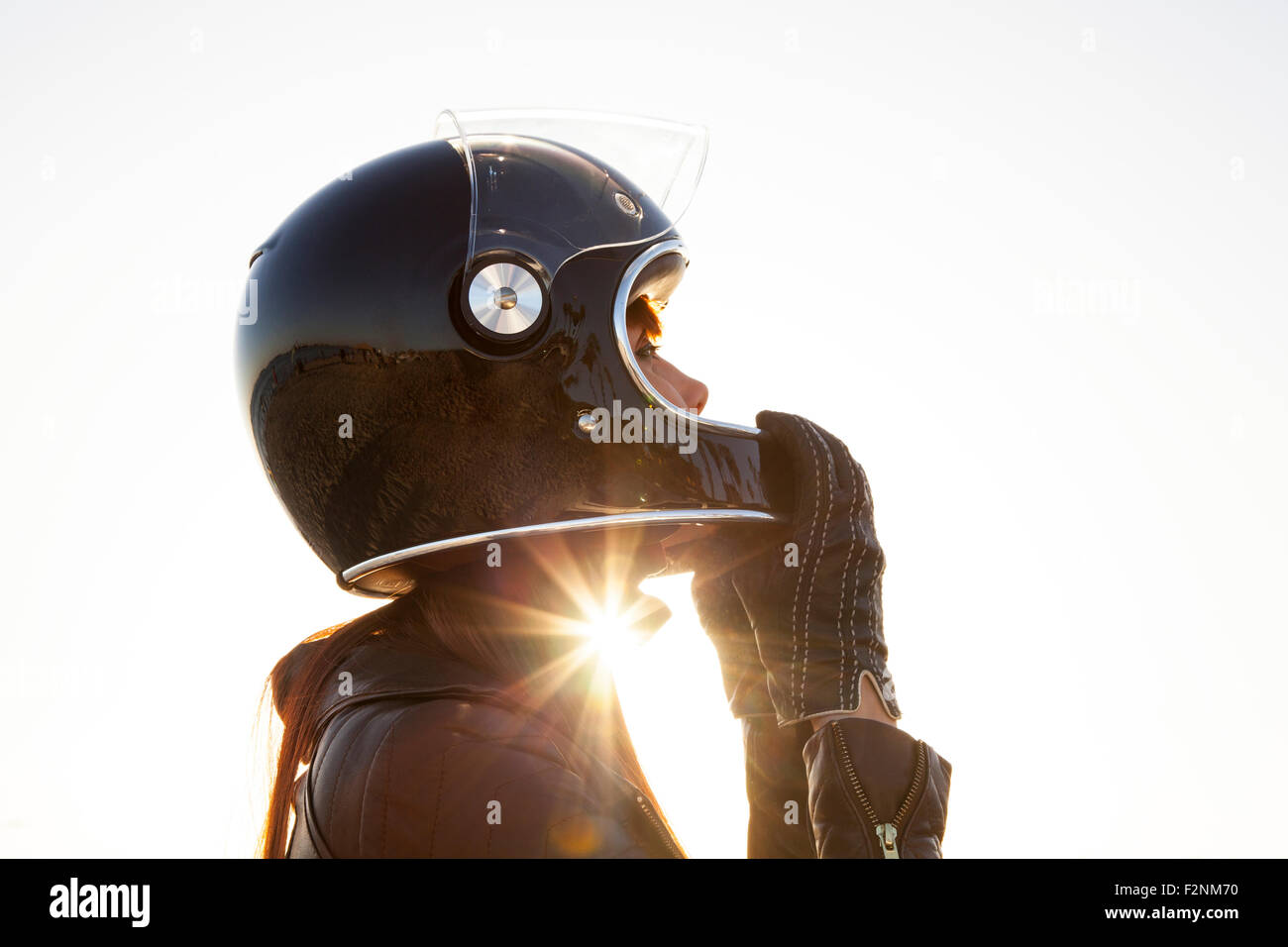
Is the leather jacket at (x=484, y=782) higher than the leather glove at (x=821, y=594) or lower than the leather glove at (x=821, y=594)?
lower

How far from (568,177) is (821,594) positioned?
124 centimetres

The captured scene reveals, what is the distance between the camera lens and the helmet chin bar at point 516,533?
258cm

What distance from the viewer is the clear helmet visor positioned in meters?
2.64

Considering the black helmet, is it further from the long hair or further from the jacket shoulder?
the jacket shoulder

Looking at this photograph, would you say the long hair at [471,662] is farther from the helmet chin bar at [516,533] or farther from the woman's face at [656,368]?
the woman's face at [656,368]

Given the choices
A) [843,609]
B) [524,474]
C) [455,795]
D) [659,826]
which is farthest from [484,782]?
[843,609]

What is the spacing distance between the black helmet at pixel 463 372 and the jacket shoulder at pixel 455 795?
57cm

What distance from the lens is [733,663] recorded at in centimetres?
315

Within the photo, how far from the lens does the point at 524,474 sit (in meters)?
2.58

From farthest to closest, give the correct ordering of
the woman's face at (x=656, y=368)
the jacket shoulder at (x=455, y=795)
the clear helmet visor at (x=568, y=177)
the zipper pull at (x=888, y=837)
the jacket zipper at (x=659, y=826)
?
the woman's face at (x=656, y=368), the clear helmet visor at (x=568, y=177), the zipper pull at (x=888, y=837), the jacket zipper at (x=659, y=826), the jacket shoulder at (x=455, y=795)

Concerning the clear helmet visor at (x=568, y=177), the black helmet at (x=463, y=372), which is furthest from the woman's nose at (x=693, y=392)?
the clear helmet visor at (x=568, y=177)

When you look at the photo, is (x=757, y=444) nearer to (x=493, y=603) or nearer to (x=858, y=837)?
A: (x=493, y=603)

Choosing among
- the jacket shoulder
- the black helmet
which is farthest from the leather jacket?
the black helmet
